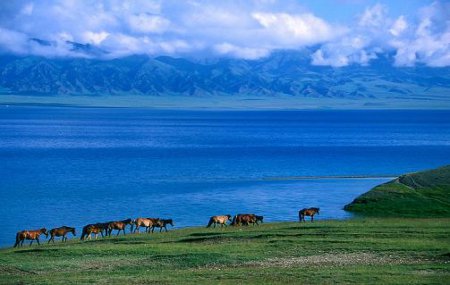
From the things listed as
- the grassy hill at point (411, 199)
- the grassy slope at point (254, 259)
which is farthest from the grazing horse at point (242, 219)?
the grassy hill at point (411, 199)

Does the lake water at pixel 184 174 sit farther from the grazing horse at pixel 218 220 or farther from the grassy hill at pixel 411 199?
the grazing horse at pixel 218 220

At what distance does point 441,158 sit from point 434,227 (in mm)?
79083

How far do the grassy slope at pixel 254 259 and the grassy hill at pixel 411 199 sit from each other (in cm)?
1452

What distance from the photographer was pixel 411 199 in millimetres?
60719

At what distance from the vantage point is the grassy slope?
2861 centimetres

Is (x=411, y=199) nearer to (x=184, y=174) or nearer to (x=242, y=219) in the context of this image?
(x=242, y=219)

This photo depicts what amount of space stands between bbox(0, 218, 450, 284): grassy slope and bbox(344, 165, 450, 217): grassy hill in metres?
14.5

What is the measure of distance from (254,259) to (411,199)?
1207 inches

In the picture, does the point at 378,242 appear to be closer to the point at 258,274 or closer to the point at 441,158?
the point at 258,274

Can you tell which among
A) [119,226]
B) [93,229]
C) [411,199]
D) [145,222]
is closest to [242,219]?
[145,222]

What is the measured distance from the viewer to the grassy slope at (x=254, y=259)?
93.9 feet

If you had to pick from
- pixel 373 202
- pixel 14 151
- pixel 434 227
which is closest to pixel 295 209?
pixel 373 202

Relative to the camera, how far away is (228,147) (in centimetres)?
14412

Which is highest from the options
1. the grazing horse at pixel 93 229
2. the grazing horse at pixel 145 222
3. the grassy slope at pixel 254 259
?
the grazing horse at pixel 145 222
